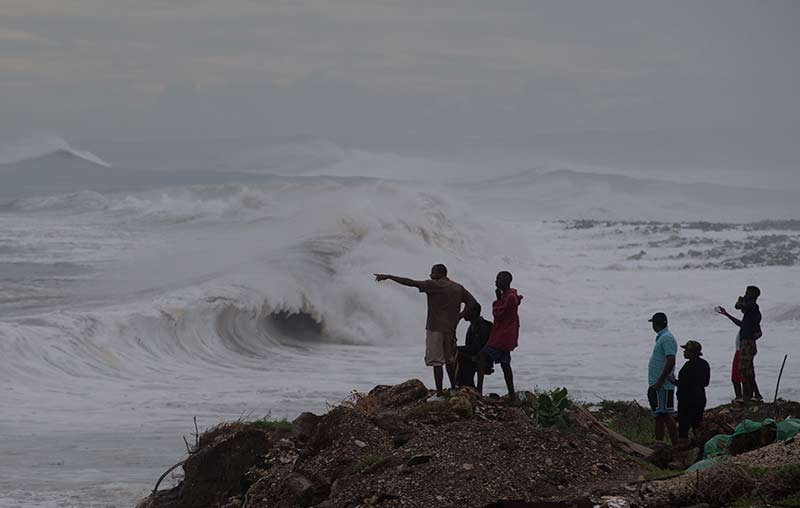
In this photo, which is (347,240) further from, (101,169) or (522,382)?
(101,169)

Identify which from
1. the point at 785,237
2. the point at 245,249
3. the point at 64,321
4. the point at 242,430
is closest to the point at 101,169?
the point at 785,237

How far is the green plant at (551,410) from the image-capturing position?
9477 mm

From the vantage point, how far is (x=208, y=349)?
21.1m

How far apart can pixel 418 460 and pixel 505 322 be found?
2857mm

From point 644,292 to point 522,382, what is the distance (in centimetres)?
1249

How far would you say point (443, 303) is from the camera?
37.2 ft

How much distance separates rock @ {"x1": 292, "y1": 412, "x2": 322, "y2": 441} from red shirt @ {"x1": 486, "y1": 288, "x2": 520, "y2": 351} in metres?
1.83

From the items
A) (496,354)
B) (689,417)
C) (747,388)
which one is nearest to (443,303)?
(496,354)

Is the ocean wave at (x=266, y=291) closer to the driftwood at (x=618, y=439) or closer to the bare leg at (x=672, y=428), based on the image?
the bare leg at (x=672, y=428)

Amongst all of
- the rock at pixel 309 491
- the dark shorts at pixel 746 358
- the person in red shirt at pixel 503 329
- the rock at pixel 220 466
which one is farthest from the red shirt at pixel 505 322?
the dark shorts at pixel 746 358

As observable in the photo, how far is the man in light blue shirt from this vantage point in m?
10.7

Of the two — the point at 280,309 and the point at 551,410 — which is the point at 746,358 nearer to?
the point at 551,410

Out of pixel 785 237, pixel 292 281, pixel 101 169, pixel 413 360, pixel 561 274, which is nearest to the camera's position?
pixel 413 360

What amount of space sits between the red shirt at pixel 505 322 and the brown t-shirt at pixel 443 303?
0.37 metres
